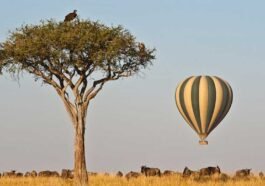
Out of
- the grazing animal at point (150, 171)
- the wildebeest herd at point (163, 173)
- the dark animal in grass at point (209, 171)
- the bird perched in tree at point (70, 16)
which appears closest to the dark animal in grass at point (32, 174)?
the wildebeest herd at point (163, 173)

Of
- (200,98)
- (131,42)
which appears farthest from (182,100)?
(131,42)

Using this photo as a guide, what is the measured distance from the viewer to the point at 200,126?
55062 millimetres

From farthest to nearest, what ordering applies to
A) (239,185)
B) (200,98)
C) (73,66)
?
1. (200,98)
2. (73,66)
3. (239,185)

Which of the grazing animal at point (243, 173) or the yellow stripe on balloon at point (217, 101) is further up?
the yellow stripe on balloon at point (217, 101)

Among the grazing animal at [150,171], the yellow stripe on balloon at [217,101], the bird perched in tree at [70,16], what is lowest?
the grazing animal at [150,171]

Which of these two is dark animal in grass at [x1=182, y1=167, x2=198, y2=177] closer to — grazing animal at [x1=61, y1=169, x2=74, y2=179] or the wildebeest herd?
the wildebeest herd

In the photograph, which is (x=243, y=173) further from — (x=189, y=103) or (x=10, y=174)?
(x=10, y=174)

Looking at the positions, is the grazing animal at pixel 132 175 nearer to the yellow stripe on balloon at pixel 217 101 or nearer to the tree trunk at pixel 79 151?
the yellow stripe on balloon at pixel 217 101

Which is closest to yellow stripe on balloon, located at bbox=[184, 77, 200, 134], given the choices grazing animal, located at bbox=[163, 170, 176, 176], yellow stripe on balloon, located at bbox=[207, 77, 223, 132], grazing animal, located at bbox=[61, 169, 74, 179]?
yellow stripe on balloon, located at bbox=[207, 77, 223, 132]

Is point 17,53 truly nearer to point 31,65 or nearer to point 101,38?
point 31,65

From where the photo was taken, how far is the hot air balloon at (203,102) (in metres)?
53.8

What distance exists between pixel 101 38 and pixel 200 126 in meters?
12.5

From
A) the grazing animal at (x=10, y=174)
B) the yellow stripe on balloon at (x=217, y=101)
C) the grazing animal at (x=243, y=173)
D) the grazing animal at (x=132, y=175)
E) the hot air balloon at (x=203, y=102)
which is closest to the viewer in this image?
the yellow stripe on balloon at (x=217, y=101)

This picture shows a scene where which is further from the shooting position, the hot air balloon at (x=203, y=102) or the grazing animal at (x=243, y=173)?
the grazing animal at (x=243, y=173)
